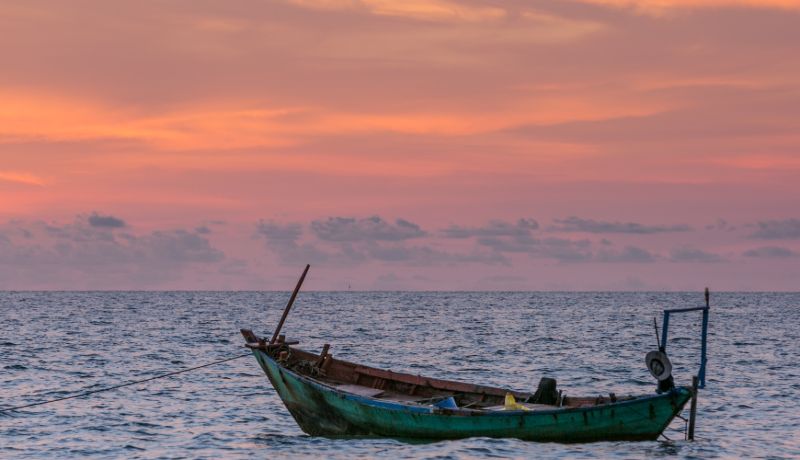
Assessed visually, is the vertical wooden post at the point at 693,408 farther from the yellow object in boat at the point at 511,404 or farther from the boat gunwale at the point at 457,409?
the yellow object in boat at the point at 511,404

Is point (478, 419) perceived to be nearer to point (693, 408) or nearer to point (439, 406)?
point (439, 406)

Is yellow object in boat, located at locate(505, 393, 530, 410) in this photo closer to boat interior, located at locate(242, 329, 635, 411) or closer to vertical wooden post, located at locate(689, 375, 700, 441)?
boat interior, located at locate(242, 329, 635, 411)

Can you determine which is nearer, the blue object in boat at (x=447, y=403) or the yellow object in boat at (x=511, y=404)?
the yellow object in boat at (x=511, y=404)

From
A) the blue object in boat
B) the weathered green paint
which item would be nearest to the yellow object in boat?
the weathered green paint

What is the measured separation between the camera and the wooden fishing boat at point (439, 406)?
24.0m

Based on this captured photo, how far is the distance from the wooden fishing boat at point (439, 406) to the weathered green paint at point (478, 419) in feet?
0.08

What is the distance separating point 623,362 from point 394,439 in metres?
32.3

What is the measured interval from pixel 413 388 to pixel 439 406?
2.78 meters

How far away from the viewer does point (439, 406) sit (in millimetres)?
26641

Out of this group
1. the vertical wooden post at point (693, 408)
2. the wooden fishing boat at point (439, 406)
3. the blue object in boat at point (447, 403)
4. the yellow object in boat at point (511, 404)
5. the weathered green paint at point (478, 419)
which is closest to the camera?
the weathered green paint at point (478, 419)

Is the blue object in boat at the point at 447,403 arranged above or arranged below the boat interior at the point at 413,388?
below

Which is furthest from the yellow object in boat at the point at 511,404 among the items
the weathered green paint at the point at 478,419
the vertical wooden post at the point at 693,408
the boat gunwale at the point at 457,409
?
the vertical wooden post at the point at 693,408

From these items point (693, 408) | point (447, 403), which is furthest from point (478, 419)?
point (693, 408)

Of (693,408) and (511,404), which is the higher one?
(693,408)
